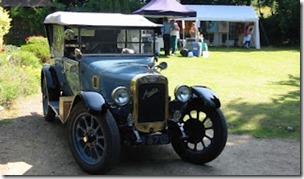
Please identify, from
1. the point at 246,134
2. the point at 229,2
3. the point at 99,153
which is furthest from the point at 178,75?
the point at 229,2

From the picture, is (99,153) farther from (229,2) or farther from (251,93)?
(229,2)

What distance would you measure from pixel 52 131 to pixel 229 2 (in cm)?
2326

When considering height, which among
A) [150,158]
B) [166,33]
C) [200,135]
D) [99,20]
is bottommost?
[150,158]

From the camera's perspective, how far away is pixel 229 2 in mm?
27859

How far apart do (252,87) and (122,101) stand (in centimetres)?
600

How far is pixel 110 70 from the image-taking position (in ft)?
16.9

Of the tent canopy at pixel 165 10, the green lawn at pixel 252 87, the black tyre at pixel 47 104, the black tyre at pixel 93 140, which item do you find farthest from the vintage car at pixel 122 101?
the tent canopy at pixel 165 10

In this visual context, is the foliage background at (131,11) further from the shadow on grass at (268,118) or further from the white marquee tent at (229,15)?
the shadow on grass at (268,118)

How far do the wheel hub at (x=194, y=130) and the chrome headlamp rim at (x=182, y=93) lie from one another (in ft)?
1.08

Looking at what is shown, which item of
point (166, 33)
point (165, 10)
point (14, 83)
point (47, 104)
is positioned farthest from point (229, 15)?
point (47, 104)

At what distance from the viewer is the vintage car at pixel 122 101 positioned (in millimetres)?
4599

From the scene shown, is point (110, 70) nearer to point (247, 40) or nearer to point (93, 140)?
point (93, 140)

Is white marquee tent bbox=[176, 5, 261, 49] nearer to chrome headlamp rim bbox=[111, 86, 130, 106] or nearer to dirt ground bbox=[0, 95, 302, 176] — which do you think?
dirt ground bbox=[0, 95, 302, 176]

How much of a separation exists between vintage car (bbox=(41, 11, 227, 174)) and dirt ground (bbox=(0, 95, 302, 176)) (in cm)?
21
